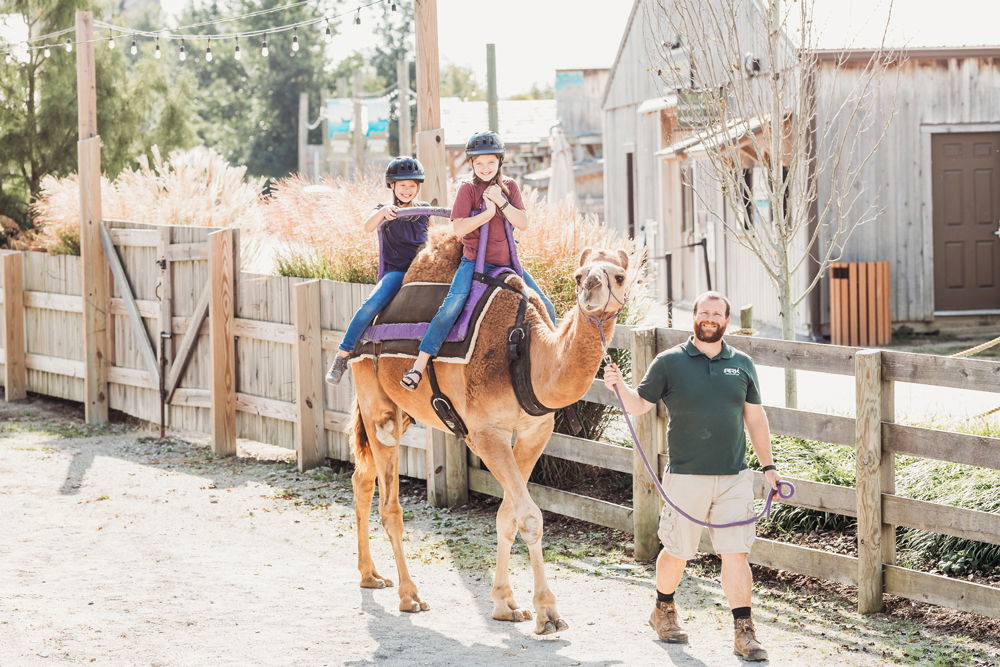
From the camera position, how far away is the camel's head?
20.0 ft

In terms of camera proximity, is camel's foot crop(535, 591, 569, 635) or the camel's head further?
camel's foot crop(535, 591, 569, 635)

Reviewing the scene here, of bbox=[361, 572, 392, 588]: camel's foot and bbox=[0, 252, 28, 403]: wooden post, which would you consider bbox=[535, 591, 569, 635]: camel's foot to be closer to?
bbox=[361, 572, 392, 588]: camel's foot

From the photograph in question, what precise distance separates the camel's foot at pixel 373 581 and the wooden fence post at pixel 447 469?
6.72 feet

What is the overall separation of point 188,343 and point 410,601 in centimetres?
632

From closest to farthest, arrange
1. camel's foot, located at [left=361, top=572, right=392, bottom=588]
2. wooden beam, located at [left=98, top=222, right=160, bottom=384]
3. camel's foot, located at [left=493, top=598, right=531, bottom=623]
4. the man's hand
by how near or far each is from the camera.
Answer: the man's hand, camel's foot, located at [left=493, top=598, right=531, bottom=623], camel's foot, located at [left=361, top=572, right=392, bottom=588], wooden beam, located at [left=98, top=222, right=160, bottom=384]

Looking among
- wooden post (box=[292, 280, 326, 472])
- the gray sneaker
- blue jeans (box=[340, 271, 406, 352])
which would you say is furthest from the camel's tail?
wooden post (box=[292, 280, 326, 472])

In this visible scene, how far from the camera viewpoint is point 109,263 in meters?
14.5

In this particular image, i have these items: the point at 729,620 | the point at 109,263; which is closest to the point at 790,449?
the point at 729,620

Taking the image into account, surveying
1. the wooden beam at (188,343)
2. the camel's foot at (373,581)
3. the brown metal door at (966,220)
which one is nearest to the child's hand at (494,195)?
the camel's foot at (373,581)

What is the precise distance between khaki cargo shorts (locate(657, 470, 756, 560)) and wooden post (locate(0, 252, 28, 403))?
39.7 feet

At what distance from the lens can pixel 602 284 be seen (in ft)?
19.9

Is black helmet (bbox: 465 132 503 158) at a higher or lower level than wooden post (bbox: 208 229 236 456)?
higher

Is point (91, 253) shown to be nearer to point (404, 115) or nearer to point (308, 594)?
point (308, 594)

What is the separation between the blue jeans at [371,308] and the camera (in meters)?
8.13
